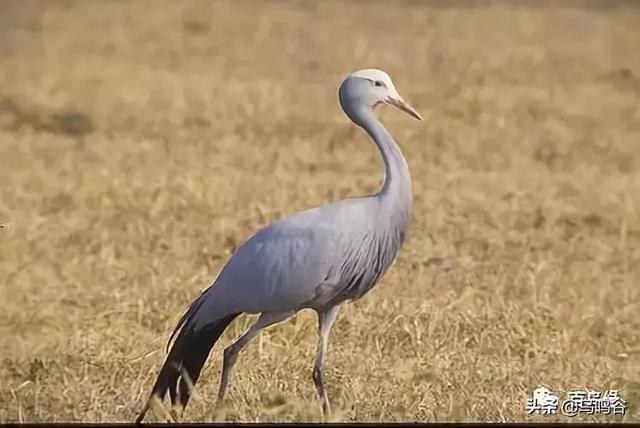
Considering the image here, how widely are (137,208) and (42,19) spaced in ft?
28.3

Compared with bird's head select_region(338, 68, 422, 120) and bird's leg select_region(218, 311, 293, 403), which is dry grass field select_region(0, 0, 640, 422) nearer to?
bird's leg select_region(218, 311, 293, 403)

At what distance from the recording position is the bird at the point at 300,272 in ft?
16.2

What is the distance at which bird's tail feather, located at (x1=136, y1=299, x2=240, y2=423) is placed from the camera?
496 cm

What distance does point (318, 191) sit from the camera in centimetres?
985

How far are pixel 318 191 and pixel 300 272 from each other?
16.2 feet

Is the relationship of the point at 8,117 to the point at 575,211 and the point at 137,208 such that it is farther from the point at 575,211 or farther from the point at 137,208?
the point at 575,211

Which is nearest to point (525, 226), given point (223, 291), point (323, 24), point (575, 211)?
point (575, 211)

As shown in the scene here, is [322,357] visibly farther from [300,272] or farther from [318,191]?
[318,191]

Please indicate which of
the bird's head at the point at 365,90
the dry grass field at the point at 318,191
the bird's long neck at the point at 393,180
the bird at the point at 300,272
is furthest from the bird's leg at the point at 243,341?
the bird's head at the point at 365,90

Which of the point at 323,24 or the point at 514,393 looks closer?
the point at 514,393

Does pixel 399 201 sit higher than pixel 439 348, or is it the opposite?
pixel 399 201

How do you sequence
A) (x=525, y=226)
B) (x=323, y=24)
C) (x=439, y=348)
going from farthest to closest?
(x=323, y=24) < (x=525, y=226) < (x=439, y=348)

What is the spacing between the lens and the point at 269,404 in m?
5.12

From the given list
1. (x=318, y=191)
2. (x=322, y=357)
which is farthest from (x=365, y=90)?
(x=318, y=191)
